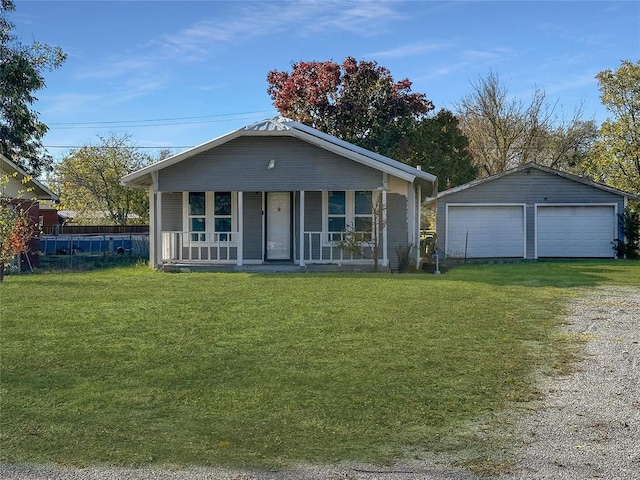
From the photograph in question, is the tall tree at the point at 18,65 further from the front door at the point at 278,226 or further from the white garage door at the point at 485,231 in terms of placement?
the white garage door at the point at 485,231

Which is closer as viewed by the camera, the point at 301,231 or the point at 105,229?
the point at 301,231

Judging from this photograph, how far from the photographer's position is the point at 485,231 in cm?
2495

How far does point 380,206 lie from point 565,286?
5630mm

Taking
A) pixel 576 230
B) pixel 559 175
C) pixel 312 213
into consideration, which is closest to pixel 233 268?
pixel 312 213

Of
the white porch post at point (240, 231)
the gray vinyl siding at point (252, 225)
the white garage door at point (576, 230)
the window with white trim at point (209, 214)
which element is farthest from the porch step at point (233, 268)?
the white garage door at point (576, 230)

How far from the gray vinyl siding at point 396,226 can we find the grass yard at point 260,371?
21.0 ft

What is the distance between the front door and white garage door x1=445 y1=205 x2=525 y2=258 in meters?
7.09

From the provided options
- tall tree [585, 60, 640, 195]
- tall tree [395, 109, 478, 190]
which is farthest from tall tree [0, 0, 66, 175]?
tall tree [585, 60, 640, 195]

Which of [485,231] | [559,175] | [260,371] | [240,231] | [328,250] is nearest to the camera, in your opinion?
[260,371]

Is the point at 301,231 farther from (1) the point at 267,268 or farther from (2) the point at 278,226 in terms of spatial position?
(2) the point at 278,226

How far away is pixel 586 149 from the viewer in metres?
41.2

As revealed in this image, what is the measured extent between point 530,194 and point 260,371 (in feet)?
64.1

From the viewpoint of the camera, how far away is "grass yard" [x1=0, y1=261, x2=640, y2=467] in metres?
5.11

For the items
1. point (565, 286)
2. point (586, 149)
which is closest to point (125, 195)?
point (586, 149)
